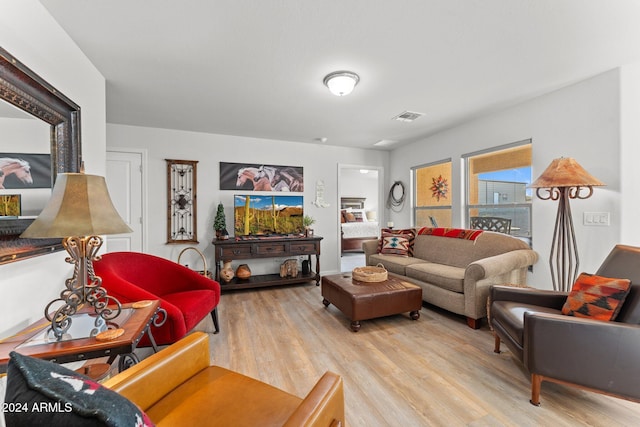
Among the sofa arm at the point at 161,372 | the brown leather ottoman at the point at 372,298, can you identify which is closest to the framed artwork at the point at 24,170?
the sofa arm at the point at 161,372

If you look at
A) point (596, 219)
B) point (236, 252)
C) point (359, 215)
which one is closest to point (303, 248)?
point (236, 252)

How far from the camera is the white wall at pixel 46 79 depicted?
4.53 ft

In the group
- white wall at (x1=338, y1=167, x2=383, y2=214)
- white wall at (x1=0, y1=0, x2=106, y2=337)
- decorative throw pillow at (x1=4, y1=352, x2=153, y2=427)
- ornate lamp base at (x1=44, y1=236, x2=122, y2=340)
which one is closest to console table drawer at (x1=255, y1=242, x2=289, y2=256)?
white wall at (x1=0, y1=0, x2=106, y2=337)

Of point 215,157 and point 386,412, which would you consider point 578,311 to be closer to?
point 386,412

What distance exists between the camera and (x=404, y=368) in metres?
2.03

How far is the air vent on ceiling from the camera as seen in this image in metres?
3.47

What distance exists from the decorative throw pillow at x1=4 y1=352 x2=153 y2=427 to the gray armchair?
6.56 feet

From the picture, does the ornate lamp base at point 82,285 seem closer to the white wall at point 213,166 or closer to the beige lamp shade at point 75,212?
the beige lamp shade at point 75,212

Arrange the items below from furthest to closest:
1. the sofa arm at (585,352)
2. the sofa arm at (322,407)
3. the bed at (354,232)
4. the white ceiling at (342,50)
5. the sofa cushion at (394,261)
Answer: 1. the bed at (354,232)
2. the sofa cushion at (394,261)
3. the white ceiling at (342,50)
4. the sofa arm at (585,352)
5. the sofa arm at (322,407)

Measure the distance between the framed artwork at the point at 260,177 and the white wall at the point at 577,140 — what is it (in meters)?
2.81

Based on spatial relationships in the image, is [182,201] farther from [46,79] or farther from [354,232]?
[354,232]

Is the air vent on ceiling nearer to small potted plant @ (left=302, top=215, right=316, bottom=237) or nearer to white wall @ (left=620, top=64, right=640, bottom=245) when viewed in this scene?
white wall @ (left=620, top=64, right=640, bottom=245)

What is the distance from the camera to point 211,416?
0.98 meters

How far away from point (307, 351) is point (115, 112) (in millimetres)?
3599
